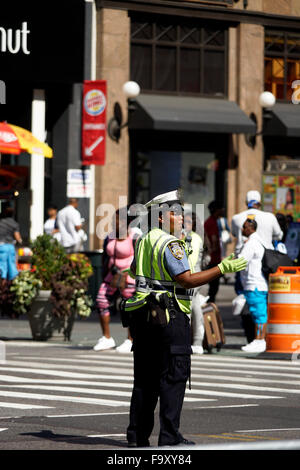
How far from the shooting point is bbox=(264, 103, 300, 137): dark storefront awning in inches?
1375

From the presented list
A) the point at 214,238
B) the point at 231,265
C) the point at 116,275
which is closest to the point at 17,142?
the point at 214,238

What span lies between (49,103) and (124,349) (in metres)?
14.9

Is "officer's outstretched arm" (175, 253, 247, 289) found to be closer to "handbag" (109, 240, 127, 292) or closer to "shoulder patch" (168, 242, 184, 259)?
"shoulder patch" (168, 242, 184, 259)

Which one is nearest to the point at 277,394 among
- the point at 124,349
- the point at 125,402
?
the point at 125,402

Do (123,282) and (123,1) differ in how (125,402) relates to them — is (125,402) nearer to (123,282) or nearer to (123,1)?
(123,282)

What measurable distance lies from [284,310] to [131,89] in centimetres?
1499

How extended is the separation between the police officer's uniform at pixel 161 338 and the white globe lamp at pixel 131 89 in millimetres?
22962

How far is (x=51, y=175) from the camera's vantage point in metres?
32.5

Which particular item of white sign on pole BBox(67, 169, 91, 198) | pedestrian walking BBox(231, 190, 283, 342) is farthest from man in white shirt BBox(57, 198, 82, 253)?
pedestrian walking BBox(231, 190, 283, 342)

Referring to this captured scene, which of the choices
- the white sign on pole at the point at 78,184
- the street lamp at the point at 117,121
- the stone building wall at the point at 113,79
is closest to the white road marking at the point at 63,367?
the white sign on pole at the point at 78,184

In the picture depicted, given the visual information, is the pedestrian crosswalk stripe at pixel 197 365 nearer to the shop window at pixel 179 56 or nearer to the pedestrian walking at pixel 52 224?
the pedestrian walking at pixel 52 224

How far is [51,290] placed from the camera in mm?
20484

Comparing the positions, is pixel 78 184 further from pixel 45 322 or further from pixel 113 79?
pixel 45 322

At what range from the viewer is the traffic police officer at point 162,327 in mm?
9281
